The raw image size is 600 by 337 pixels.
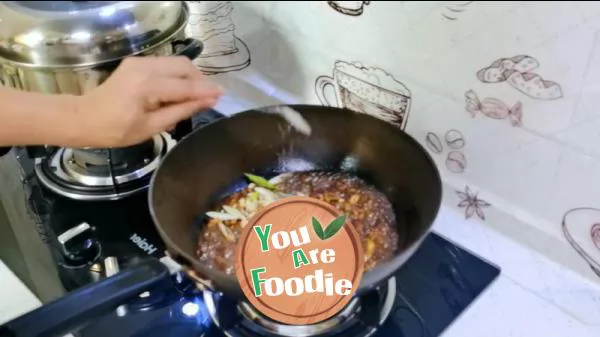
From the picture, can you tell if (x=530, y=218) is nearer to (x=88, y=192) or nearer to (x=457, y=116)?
(x=457, y=116)

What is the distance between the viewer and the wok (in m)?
0.60

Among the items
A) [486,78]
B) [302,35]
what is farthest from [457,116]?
[302,35]

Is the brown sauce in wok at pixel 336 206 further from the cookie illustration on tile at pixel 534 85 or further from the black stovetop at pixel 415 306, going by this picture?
the cookie illustration on tile at pixel 534 85

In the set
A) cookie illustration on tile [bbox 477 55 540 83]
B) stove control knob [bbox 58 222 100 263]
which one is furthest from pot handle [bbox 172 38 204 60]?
cookie illustration on tile [bbox 477 55 540 83]

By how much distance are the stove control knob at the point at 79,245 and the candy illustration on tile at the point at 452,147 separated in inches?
16.1

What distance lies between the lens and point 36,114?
64 cm

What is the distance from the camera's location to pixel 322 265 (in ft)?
2.09

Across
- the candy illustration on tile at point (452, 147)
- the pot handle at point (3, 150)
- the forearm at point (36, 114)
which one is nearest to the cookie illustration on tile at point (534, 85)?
the candy illustration on tile at point (452, 147)

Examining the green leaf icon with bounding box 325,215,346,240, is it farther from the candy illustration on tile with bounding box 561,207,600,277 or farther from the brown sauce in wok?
the candy illustration on tile with bounding box 561,207,600,277

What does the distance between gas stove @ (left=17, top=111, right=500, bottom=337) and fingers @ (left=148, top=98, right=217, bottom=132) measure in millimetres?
159

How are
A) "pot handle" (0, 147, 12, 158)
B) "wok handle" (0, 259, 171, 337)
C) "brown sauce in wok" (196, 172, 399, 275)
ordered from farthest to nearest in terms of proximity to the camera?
"pot handle" (0, 147, 12, 158) → "brown sauce in wok" (196, 172, 399, 275) → "wok handle" (0, 259, 171, 337)

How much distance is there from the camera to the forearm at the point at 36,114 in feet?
2.08

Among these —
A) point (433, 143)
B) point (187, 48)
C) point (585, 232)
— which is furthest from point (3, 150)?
point (585, 232)

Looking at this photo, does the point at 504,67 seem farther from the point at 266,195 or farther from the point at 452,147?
the point at 266,195
